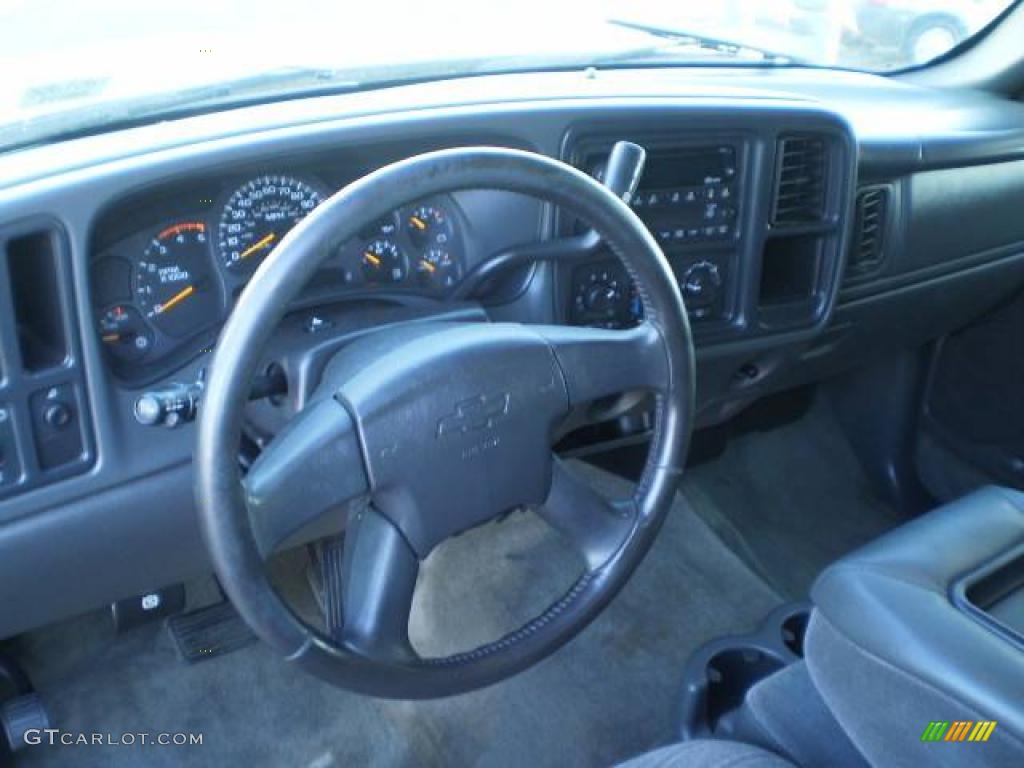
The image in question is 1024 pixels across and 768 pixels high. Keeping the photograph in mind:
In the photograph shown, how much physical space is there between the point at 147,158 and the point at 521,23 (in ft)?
3.19

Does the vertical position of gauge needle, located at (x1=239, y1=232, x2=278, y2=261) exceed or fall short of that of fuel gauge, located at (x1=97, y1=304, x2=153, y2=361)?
it exceeds it

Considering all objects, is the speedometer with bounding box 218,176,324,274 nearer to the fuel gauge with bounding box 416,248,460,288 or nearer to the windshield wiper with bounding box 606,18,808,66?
the fuel gauge with bounding box 416,248,460,288

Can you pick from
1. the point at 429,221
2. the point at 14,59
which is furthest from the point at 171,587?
the point at 14,59

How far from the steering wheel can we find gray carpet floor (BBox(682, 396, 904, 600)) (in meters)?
1.22

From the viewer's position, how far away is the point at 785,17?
8.38 feet

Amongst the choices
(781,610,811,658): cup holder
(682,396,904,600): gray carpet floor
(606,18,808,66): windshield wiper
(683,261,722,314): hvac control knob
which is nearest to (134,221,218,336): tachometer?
(683,261,722,314): hvac control knob

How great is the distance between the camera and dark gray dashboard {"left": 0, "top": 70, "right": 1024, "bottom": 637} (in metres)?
1.29

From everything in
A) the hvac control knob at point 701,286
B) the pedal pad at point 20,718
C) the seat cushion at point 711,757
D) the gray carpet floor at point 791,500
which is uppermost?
the hvac control knob at point 701,286

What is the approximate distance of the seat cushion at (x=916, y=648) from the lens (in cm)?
108

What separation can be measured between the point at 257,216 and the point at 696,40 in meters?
1.33

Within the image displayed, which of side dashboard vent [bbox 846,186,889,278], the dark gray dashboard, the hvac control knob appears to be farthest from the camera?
side dashboard vent [bbox 846,186,889,278]

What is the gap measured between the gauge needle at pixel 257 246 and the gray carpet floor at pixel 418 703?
0.90 metres

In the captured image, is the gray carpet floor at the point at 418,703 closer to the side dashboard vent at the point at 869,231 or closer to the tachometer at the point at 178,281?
the side dashboard vent at the point at 869,231

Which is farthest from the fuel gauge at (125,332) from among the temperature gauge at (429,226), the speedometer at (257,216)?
the temperature gauge at (429,226)
